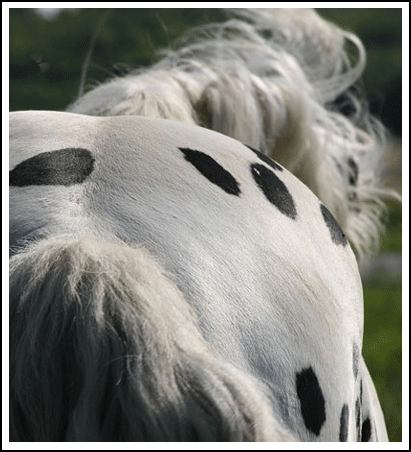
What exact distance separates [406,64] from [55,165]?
2.95 ft

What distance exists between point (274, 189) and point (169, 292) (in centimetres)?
42

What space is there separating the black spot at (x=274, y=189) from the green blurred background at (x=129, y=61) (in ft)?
2.36

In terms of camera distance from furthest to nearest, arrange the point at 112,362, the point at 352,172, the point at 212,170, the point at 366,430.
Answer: the point at 352,172, the point at 366,430, the point at 212,170, the point at 112,362

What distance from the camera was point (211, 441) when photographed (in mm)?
836

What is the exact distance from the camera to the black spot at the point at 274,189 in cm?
124

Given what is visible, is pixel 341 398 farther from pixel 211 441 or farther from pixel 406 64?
pixel 406 64

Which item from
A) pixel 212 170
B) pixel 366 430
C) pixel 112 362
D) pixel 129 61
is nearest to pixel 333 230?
pixel 212 170

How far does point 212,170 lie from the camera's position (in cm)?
121

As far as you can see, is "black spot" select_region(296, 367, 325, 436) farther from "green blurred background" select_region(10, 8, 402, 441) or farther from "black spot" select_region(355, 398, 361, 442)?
"green blurred background" select_region(10, 8, 402, 441)

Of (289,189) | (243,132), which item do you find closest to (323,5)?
(243,132)

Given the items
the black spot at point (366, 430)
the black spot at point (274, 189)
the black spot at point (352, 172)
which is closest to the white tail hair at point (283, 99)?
the black spot at point (352, 172)

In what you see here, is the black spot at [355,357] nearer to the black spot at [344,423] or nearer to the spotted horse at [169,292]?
the spotted horse at [169,292]

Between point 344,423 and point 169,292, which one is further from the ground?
point 169,292

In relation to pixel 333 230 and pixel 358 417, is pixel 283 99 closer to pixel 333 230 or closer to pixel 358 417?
pixel 333 230
